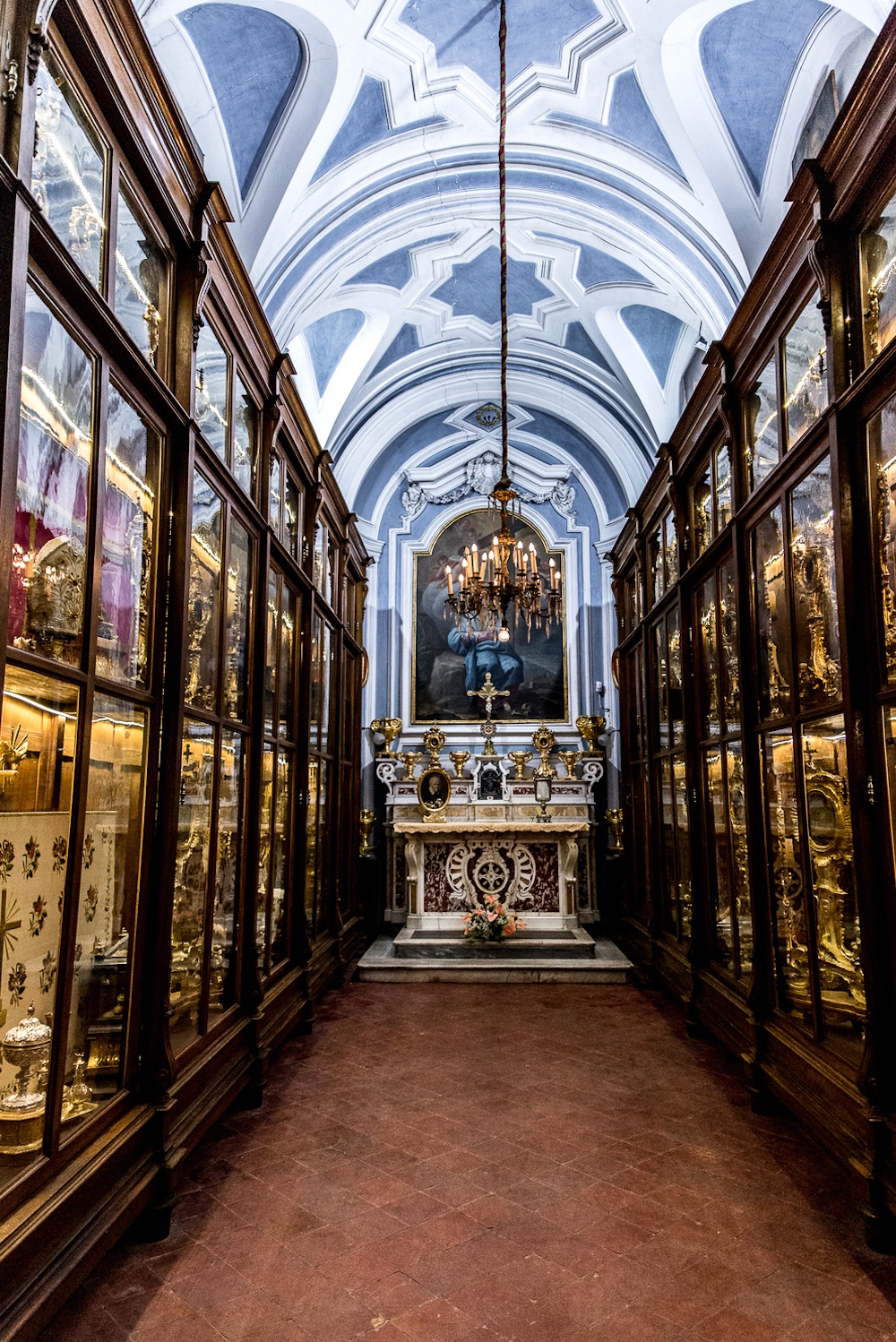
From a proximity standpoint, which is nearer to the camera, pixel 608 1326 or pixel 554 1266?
pixel 608 1326

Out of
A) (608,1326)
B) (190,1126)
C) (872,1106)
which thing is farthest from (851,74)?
(190,1126)

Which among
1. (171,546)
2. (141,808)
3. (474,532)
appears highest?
(474,532)

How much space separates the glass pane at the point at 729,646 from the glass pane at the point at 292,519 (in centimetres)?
321

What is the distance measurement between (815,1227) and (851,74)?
19.6ft

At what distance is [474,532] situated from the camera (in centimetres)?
1202

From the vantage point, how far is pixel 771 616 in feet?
16.0

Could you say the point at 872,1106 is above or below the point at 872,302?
below

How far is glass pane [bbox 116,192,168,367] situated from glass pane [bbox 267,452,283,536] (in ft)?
6.33

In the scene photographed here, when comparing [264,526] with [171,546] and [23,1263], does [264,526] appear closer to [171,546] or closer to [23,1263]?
[171,546]

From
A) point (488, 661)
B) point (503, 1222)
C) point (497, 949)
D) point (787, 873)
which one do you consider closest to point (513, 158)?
point (488, 661)

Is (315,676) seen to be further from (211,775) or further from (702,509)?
(702,509)

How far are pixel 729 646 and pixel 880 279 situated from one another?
99.4 inches

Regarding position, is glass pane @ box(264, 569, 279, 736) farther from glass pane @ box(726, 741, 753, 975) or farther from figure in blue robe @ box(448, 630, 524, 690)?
figure in blue robe @ box(448, 630, 524, 690)

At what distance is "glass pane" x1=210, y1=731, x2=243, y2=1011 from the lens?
15.0ft
